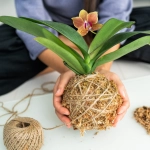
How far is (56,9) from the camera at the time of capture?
118 cm

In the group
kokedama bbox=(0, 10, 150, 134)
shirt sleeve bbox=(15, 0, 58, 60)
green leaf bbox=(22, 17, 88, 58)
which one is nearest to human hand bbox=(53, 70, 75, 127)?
kokedama bbox=(0, 10, 150, 134)

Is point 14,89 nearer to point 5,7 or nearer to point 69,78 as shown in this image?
point 69,78

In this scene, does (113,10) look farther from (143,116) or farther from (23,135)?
(23,135)

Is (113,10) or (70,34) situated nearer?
(70,34)

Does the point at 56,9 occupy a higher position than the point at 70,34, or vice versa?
the point at 70,34

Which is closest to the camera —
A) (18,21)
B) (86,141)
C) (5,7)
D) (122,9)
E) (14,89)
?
(18,21)

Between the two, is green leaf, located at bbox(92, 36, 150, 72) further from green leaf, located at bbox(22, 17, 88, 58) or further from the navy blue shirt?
the navy blue shirt

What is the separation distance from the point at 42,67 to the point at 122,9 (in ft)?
1.39

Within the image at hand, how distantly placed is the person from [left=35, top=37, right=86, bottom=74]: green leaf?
286 mm

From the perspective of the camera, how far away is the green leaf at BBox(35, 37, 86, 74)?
609 mm

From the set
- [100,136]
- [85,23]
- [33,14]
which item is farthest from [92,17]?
[33,14]

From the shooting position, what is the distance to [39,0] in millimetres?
1093

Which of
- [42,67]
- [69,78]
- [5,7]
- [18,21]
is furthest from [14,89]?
[5,7]

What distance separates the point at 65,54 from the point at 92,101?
13 cm
